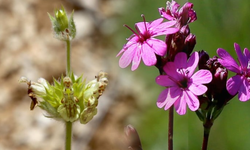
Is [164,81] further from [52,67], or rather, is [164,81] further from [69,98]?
[52,67]

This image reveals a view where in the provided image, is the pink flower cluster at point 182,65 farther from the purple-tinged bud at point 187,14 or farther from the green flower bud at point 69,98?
the green flower bud at point 69,98

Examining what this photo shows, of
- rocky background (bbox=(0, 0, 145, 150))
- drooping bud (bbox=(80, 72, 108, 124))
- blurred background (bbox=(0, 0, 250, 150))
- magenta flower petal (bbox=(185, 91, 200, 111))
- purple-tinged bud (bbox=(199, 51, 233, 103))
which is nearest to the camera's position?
magenta flower petal (bbox=(185, 91, 200, 111))

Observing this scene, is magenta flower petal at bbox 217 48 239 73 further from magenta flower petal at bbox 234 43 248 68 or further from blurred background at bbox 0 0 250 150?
blurred background at bbox 0 0 250 150

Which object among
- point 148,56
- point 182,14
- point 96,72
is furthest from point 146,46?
point 96,72

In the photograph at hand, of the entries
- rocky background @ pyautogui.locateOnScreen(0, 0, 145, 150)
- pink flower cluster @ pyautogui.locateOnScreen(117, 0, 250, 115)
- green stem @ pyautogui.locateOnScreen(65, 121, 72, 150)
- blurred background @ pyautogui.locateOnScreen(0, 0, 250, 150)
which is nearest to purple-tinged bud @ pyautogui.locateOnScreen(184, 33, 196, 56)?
pink flower cluster @ pyautogui.locateOnScreen(117, 0, 250, 115)

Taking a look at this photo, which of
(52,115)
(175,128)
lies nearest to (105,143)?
(175,128)

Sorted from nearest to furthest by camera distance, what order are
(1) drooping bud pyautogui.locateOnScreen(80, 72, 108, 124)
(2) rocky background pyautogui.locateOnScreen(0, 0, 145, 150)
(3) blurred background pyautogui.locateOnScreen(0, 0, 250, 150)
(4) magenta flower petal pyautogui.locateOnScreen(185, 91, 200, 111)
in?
1. (4) magenta flower petal pyautogui.locateOnScreen(185, 91, 200, 111)
2. (1) drooping bud pyautogui.locateOnScreen(80, 72, 108, 124)
3. (3) blurred background pyautogui.locateOnScreen(0, 0, 250, 150)
4. (2) rocky background pyautogui.locateOnScreen(0, 0, 145, 150)

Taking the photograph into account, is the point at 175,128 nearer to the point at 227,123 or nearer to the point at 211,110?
the point at 227,123
